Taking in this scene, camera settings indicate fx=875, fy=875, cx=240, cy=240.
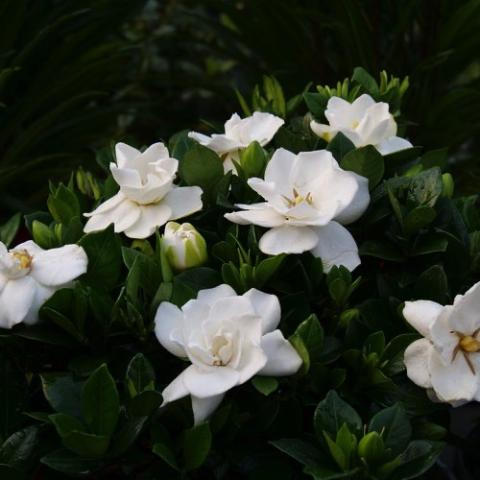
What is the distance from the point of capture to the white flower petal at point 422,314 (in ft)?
2.82

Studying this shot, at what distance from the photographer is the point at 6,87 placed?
2191mm

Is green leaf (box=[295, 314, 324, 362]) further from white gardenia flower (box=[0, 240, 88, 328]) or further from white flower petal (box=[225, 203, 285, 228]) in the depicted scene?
white gardenia flower (box=[0, 240, 88, 328])

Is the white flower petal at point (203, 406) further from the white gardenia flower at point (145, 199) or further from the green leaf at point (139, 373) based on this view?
the white gardenia flower at point (145, 199)

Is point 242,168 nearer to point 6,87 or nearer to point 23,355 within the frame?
point 23,355

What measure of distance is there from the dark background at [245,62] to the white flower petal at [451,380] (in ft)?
3.49

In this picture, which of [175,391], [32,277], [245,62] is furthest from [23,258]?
[245,62]

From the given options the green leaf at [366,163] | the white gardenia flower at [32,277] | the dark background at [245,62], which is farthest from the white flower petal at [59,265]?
the dark background at [245,62]

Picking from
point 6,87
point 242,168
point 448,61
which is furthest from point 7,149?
point 242,168

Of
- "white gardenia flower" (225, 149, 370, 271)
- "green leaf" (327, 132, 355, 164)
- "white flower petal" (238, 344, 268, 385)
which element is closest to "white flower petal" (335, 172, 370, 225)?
"white gardenia flower" (225, 149, 370, 271)

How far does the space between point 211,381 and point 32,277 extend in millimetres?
244

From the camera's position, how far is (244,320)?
0.83m

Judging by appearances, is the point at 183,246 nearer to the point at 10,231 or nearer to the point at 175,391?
the point at 175,391

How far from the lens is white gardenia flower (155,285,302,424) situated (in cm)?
81

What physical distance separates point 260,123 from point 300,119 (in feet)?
0.43
